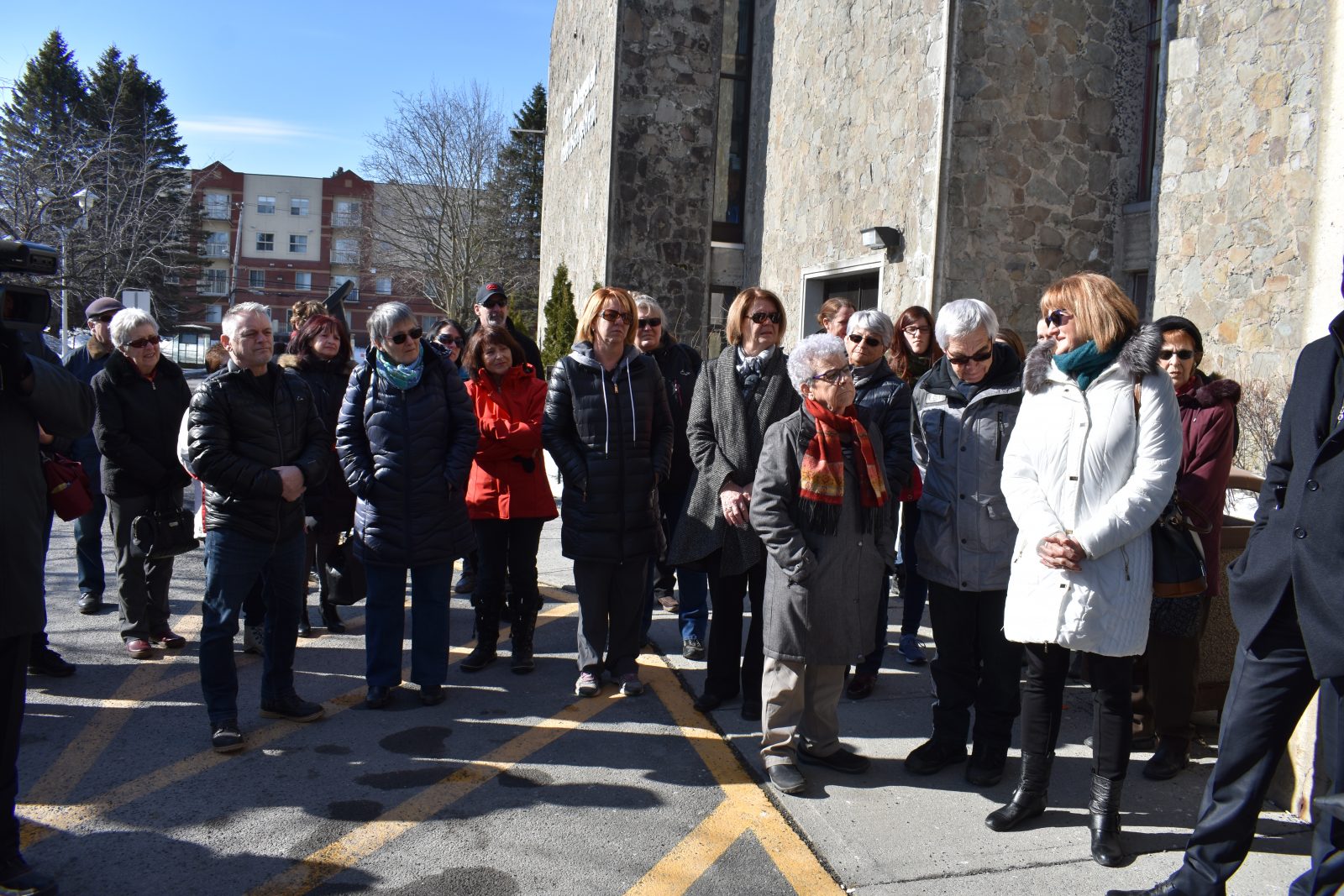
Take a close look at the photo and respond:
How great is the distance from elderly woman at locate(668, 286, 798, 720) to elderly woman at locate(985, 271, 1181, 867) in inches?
55.6

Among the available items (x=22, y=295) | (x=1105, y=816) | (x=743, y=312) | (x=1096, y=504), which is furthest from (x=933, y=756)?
(x=22, y=295)

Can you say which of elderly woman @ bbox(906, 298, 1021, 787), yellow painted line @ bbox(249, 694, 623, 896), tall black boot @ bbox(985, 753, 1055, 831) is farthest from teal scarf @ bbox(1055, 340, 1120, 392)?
yellow painted line @ bbox(249, 694, 623, 896)

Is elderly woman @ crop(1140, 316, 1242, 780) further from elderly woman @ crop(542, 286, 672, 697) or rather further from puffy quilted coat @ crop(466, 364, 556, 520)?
puffy quilted coat @ crop(466, 364, 556, 520)

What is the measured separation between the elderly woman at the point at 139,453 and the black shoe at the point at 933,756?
4226 millimetres

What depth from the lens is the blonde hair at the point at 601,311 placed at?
5215 millimetres

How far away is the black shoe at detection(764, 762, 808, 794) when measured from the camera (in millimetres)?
3998

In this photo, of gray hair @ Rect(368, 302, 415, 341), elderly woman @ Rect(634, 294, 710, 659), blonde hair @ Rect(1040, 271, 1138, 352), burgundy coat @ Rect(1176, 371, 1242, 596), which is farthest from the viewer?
elderly woman @ Rect(634, 294, 710, 659)

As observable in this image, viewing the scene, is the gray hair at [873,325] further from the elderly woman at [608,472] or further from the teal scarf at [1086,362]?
the teal scarf at [1086,362]

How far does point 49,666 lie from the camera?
17.6ft

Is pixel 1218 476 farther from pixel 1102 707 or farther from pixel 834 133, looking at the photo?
pixel 834 133

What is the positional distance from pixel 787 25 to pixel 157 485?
33.7ft

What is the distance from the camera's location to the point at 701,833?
3697 mm

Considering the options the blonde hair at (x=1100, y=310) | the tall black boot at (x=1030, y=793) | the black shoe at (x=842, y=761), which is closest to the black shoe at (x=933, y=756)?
the black shoe at (x=842, y=761)

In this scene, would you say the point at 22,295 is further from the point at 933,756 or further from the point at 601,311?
the point at 933,756
